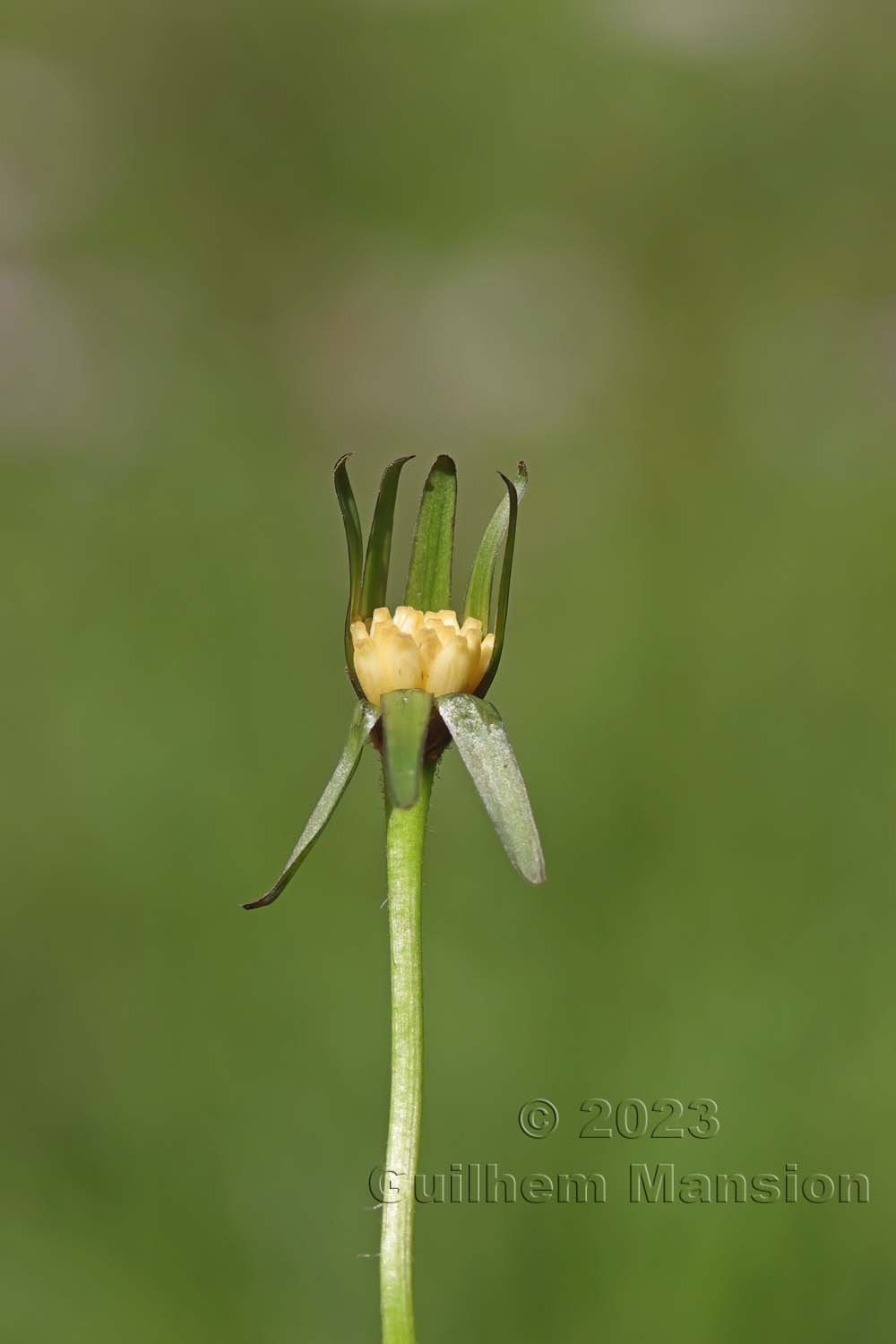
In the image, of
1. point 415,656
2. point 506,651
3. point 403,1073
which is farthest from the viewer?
point 506,651

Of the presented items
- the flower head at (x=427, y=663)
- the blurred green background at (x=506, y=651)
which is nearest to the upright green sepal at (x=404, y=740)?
the flower head at (x=427, y=663)

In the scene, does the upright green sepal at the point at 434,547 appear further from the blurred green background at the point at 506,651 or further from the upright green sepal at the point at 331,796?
the blurred green background at the point at 506,651

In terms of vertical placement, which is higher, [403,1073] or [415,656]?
[415,656]

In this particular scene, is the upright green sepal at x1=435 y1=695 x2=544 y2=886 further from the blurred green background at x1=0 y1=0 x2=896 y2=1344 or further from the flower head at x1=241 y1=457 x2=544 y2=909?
the blurred green background at x1=0 y1=0 x2=896 y2=1344

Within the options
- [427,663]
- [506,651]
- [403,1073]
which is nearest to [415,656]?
[427,663]

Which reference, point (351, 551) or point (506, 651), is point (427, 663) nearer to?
point (351, 551)

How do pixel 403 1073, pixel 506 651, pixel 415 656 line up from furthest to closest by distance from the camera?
pixel 506 651 < pixel 415 656 < pixel 403 1073
